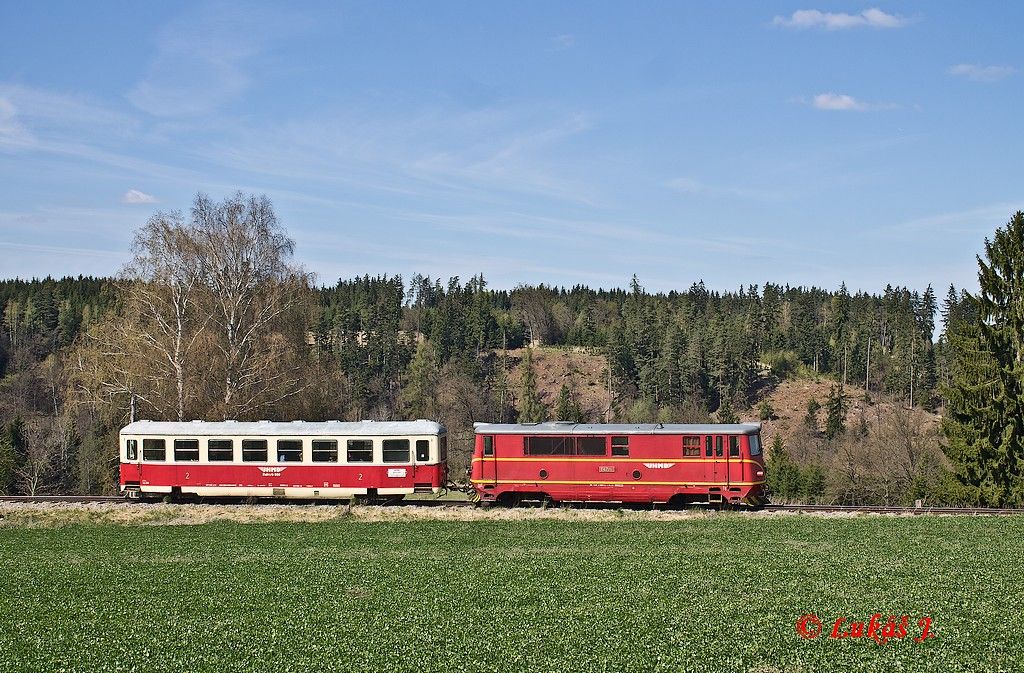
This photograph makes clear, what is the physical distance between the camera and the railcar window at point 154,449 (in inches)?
1347

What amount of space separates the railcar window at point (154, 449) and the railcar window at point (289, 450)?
4422mm

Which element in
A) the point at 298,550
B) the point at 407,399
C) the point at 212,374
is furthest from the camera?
the point at 407,399

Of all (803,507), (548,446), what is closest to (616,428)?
(548,446)

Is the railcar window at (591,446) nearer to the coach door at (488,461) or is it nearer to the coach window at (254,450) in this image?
the coach door at (488,461)

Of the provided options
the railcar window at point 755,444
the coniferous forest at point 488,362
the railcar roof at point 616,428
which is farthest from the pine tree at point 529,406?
the railcar window at point 755,444

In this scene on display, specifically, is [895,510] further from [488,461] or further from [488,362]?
[488,362]

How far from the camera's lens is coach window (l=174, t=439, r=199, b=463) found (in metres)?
34.0

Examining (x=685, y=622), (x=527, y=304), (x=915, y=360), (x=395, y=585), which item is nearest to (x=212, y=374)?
(x=395, y=585)

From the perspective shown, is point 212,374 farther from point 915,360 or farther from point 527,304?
point 527,304

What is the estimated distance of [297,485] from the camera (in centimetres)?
3353

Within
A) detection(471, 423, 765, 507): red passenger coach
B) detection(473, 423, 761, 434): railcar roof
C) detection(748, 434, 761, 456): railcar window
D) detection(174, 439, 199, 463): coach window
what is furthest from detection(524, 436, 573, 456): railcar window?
detection(174, 439, 199, 463): coach window

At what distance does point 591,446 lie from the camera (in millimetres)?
32031

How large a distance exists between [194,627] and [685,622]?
28.2ft

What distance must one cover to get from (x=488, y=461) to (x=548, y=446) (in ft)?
7.10
